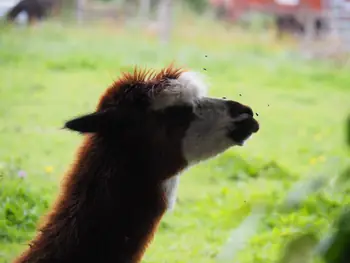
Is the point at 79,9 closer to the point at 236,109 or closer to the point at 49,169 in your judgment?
the point at 49,169

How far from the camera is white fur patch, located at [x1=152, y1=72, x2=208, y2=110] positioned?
1.13m

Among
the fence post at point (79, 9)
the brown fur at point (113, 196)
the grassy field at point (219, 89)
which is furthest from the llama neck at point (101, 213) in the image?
the fence post at point (79, 9)

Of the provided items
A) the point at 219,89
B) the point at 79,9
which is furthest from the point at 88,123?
the point at 79,9

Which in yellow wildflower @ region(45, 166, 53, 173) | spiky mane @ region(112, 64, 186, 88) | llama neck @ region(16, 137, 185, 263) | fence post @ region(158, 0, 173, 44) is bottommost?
yellow wildflower @ region(45, 166, 53, 173)

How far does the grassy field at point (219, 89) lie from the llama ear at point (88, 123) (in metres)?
0.60

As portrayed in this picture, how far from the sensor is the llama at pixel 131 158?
1054 mm

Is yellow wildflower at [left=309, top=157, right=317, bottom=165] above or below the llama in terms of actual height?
below

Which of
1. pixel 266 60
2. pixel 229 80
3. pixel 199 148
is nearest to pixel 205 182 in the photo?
pixel 229 80

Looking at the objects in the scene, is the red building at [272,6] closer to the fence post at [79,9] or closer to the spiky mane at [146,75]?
the fence post at [79,9]

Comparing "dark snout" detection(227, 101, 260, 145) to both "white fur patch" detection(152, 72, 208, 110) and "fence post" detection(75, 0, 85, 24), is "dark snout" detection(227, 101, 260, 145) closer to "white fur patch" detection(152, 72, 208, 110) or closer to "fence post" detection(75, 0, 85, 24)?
"white fur patch" detection(152, 72, 208, 110)

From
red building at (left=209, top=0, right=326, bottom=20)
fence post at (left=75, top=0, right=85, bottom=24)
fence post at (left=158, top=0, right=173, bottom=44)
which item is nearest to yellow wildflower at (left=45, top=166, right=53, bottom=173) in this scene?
fence post at (left=75, top=0, right=85, bottom=24)

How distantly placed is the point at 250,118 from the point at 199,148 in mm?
99

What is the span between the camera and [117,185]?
1.06m

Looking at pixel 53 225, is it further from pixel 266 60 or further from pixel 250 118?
pixel 266 60
